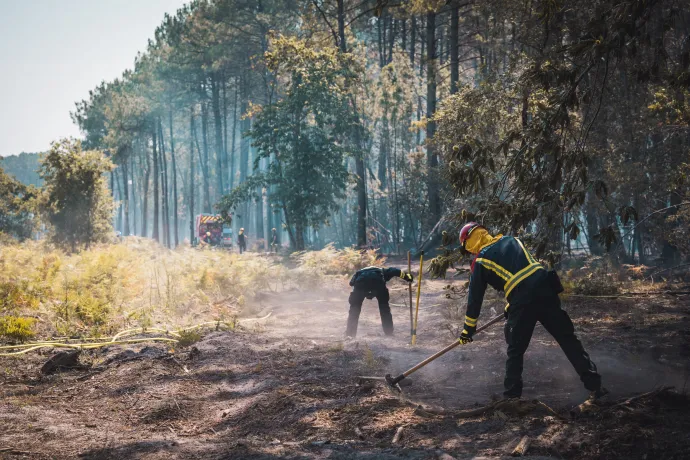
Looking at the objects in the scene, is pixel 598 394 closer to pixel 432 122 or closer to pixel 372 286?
pixel 372 286

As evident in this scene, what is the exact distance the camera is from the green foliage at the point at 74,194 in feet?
78.9

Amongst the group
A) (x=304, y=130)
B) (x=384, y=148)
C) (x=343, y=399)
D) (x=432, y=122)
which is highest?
(x=384, y=148)

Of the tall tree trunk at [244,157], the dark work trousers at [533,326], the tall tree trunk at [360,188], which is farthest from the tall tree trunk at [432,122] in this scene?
the tall tree trunk at [244,157]

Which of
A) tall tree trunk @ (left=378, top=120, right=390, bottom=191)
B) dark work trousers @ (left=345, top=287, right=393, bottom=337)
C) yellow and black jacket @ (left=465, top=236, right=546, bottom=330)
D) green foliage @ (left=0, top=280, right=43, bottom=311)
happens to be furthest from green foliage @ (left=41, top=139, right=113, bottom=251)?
yellow and black jacket @ (left=465, top=236, right=546, bottom=330)

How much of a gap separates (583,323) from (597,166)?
9074 mm

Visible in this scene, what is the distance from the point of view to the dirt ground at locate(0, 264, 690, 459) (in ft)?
15.9

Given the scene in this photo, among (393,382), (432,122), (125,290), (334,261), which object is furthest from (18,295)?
(432,122)

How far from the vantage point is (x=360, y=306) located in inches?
407

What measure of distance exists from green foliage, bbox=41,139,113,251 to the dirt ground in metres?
16.4

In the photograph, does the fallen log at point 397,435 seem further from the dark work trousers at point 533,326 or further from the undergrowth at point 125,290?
the undergrowth at point 125,290

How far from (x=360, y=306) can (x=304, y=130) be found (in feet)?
56.1

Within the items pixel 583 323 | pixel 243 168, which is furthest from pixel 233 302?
pixel 243 168

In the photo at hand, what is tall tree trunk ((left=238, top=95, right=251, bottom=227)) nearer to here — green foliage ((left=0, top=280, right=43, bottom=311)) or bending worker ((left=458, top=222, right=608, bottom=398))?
green foliage ((left=0, top=280, right=43, bottom=311))

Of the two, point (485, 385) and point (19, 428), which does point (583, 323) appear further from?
point (19, 428)
